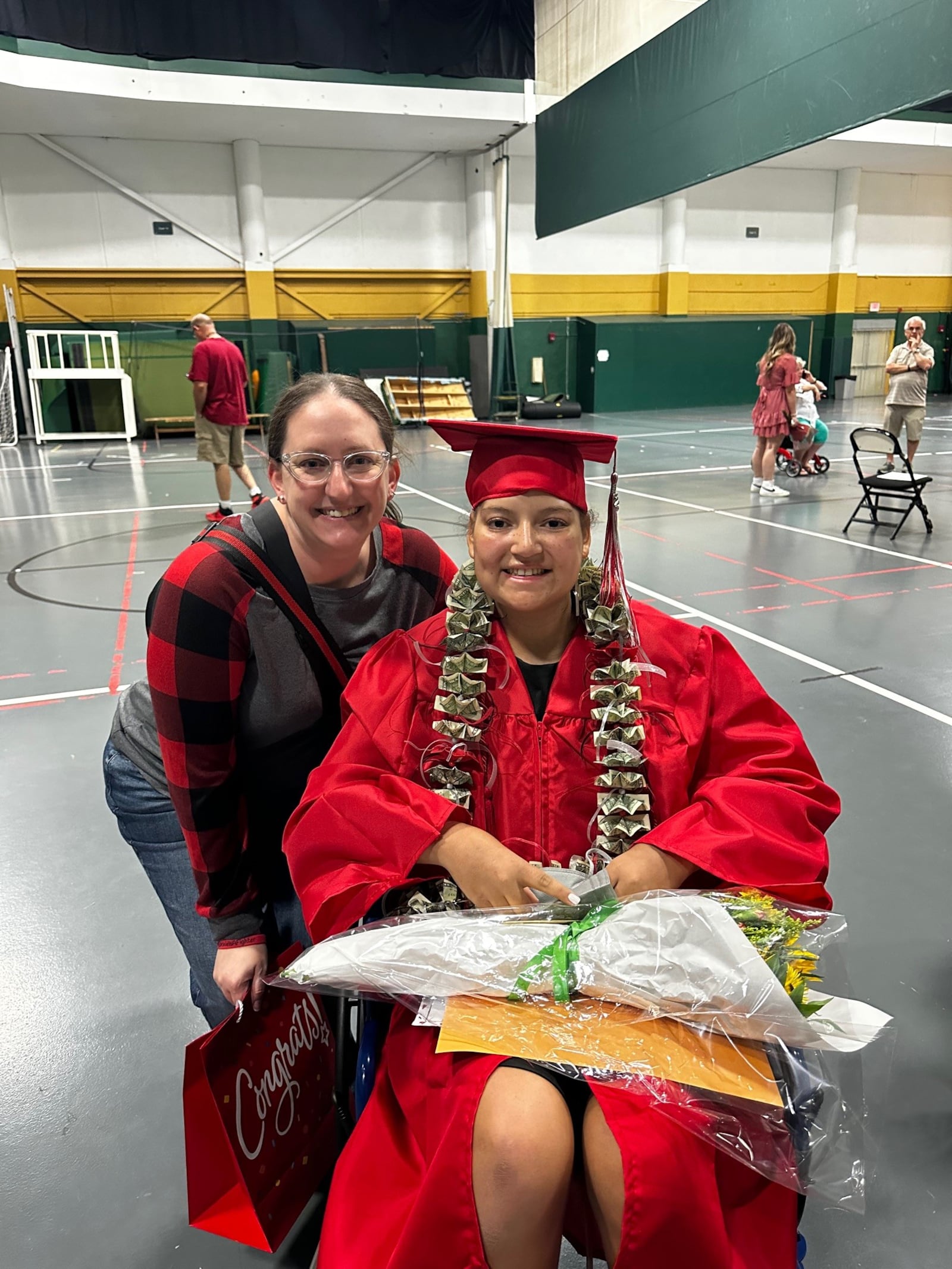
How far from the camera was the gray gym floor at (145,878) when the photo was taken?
67.3 inches

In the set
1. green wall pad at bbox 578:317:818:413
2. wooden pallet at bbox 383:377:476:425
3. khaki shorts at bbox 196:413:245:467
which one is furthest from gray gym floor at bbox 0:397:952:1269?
green wall pad at bbox 578:317:818:413

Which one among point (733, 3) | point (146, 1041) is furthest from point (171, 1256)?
point (733, 3)

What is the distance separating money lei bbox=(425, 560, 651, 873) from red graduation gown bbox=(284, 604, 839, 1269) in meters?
0.04

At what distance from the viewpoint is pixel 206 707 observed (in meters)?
1.58

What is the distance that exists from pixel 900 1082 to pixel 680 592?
4.39 meters

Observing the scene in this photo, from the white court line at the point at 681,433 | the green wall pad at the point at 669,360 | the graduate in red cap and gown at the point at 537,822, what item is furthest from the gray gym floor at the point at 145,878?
the green wall pad at the point at 669,360

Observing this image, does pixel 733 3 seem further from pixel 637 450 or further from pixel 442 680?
pixel 637 450

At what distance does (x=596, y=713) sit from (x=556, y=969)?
0.45 metres

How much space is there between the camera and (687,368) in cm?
2138

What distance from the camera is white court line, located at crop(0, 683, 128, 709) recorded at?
428cm

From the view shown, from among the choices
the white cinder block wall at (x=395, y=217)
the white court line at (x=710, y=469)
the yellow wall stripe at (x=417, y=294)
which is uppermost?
the white cinder block wall at (x=395, y=217)

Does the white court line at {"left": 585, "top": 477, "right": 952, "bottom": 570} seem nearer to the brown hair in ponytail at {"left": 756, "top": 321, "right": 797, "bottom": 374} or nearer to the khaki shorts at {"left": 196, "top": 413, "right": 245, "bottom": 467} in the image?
the brown hair in ponytail at {"left": 756, "top": 321, "right": 797, "bottom": 374}

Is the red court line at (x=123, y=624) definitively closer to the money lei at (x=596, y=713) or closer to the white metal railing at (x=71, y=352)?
the money lei at (x=596, y=713)

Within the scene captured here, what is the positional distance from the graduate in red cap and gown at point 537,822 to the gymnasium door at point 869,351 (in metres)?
24.7
